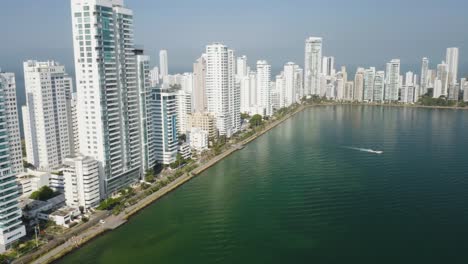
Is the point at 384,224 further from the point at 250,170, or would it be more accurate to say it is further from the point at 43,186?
the point at 43,186

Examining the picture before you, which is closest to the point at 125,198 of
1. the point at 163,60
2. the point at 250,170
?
the point at 250,170

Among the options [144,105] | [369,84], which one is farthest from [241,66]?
[144,105]

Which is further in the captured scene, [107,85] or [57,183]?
[57,183]

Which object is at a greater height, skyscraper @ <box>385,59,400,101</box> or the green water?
skyscraper @ <box>385,59,400,101</box>

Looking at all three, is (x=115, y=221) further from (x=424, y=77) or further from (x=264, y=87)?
(x=424, y=77)

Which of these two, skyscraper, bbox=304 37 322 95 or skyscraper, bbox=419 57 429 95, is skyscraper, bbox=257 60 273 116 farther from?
skyscraper, bbox=419 57 429 95

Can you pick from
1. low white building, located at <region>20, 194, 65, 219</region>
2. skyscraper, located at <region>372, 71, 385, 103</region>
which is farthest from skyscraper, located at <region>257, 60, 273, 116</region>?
low white building, located at <region>20, 194, 65, 219</region>

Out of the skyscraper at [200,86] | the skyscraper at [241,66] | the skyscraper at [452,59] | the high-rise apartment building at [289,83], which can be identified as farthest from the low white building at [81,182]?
the skyscraper at [452,59]
